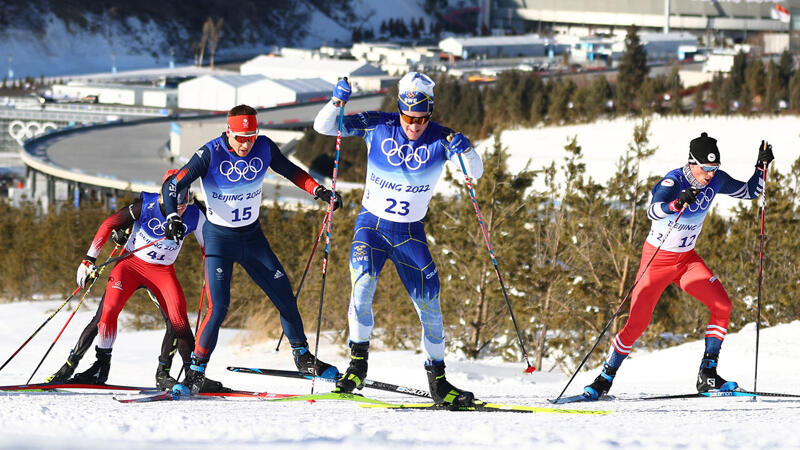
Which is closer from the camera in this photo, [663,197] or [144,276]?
[663,197]

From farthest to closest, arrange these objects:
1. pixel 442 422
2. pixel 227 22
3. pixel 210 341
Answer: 1. pixel 227 22
2. pixel 210 341
3. pixel 442 422

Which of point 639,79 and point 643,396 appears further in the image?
point 639,79

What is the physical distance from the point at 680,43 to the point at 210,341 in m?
121

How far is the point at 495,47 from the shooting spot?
120125 millimetres

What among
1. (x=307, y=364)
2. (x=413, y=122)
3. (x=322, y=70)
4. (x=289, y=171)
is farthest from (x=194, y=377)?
(x=322, y=70)

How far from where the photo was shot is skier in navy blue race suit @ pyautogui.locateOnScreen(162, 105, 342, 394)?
→ 7.87m

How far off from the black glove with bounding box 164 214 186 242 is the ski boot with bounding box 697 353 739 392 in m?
4.33

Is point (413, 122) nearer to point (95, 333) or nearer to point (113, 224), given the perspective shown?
point (113, 224)

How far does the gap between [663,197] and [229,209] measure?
3.43 metres

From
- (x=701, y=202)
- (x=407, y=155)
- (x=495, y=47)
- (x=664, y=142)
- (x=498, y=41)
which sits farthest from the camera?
(x=498, y=41)

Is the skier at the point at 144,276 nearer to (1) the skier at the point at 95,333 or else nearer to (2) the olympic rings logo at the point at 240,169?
(1) the skier at the point at 95,333

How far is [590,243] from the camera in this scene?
1867 centimetres

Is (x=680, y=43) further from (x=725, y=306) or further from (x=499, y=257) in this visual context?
(x=725, y=306)

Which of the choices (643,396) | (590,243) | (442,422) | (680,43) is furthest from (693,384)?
(680,43)
